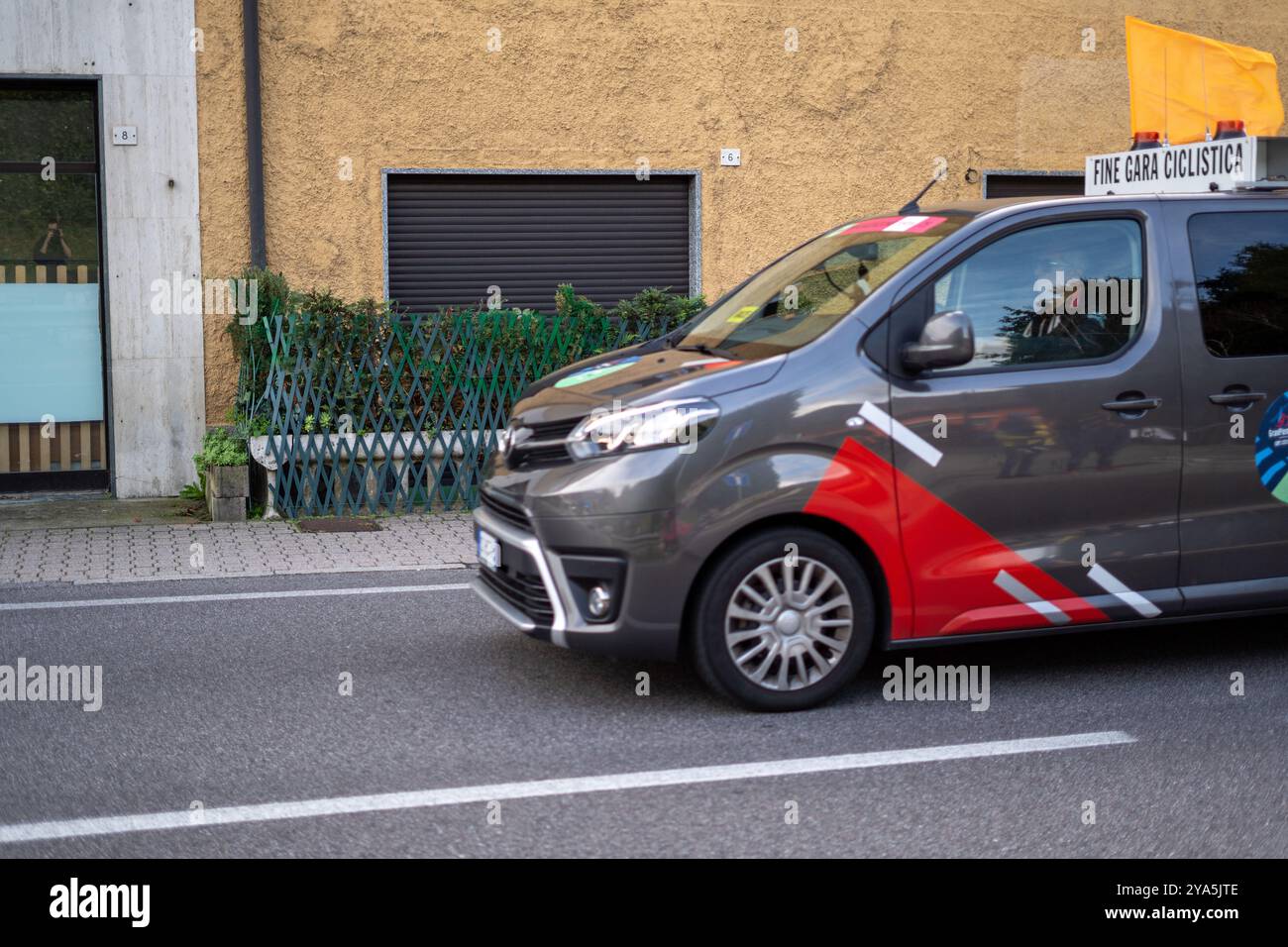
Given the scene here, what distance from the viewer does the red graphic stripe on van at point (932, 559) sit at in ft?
17.5

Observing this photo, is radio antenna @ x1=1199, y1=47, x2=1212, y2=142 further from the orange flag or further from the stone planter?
the stone planter

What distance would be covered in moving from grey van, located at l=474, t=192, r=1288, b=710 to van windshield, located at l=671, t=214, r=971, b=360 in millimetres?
24

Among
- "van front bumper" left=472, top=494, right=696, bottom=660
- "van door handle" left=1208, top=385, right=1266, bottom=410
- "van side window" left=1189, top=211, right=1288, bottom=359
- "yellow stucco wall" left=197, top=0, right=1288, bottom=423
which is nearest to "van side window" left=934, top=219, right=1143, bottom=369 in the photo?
"van side window" left=1189, top=211, right=1288, bottom=359

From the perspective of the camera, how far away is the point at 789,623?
532 cm

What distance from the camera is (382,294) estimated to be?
11.4 metres

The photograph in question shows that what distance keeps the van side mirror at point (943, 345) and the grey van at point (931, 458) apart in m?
0.01

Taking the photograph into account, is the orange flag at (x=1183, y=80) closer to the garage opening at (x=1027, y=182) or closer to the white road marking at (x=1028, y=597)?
the white road marking at (x=1028, y=597)

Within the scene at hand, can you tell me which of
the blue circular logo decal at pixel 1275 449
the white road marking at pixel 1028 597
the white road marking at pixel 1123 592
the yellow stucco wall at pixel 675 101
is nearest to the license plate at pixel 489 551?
the white road marking at pixel 1028 597

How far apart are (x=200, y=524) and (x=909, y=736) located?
233 inches

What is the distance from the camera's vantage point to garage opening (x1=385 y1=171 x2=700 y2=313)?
11.6 meters

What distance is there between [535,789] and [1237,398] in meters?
3.08

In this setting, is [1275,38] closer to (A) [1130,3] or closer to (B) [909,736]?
(A) [1130,3]
